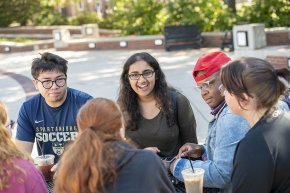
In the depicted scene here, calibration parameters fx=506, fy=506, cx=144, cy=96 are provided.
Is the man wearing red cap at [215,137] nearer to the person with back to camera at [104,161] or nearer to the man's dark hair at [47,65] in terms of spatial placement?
the person with back to camera at [104,161]

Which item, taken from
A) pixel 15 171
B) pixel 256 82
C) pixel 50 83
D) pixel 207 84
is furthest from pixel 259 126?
pixel 50 83

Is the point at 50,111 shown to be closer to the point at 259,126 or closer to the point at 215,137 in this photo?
the point at 215,137

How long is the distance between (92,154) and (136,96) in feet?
6.46

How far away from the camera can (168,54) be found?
16516 mm

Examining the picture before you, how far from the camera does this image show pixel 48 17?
29.2 m

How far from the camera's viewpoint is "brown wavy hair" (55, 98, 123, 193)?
2.12 metres

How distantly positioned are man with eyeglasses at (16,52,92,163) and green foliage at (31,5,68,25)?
82.9 feet

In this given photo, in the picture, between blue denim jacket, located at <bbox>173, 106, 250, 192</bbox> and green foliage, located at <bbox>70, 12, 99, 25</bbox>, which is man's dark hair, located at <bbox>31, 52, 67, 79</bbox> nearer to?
blue denim jacket, located at <bbox>173, 106, 250, 192</bbox>

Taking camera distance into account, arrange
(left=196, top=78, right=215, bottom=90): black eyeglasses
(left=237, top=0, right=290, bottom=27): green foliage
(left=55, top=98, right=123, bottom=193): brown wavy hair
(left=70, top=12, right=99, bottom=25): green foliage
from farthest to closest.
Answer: (left=70, top=12, right=99, bottom=25): green foliage < (left=237, top=0, right=290, bottom=27): green foliage < (left=196, top=78, right=215, bottom=90): black eyeglasses < (left=55, top=98, right=123, bottom=193): brown wavy hair

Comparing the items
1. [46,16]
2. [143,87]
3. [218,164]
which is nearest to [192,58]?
[143,87]

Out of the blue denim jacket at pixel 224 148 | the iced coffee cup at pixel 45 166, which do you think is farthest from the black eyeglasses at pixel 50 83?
the blue denim jacket at pixel 224 148

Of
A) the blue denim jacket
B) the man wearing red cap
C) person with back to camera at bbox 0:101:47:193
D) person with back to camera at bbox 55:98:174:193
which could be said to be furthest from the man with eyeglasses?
person with back to camera at bbox 55:98:174:193

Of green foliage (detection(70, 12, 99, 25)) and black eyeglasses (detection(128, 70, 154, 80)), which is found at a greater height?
green foliage (detection(70, 12, 99, 25))

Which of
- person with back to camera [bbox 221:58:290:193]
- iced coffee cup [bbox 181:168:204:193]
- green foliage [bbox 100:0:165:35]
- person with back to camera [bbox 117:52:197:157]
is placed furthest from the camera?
green foliage [bbox 100:0:165:35]
